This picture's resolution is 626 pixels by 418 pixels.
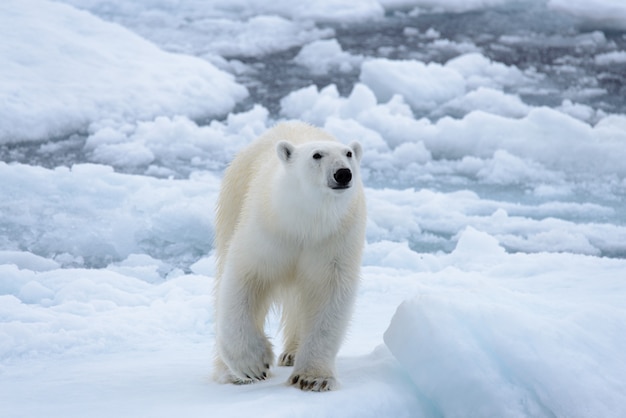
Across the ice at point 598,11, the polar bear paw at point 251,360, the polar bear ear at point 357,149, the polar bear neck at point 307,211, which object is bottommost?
the polar bear paw at point 251,360

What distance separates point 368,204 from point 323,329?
4.27 m

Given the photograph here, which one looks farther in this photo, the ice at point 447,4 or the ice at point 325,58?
the ice at point 447,4

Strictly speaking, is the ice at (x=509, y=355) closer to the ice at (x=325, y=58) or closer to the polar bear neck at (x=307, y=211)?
the polar bear neck at (x=307, y=211)

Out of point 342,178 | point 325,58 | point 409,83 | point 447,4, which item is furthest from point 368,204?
point 447,4

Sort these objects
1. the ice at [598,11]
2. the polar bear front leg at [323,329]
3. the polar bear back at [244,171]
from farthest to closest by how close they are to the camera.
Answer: the ice at [598,11] → the polar bear back at [244,171] → the polar bear front leg at [323,329]

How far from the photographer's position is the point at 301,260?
10.7 ft

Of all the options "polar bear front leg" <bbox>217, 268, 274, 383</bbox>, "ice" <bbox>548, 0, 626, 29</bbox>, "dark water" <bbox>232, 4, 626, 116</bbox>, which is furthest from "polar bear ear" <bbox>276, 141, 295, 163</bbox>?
"ice" <bbox>548, 0, 626, 29</bbox>

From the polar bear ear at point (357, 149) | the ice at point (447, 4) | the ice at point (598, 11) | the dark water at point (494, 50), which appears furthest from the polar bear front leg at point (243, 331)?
the ice at point (447, 4)

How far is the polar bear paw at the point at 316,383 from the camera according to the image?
304 centimetres

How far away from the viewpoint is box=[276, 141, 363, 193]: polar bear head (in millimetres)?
3037

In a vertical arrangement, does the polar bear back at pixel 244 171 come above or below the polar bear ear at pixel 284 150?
below

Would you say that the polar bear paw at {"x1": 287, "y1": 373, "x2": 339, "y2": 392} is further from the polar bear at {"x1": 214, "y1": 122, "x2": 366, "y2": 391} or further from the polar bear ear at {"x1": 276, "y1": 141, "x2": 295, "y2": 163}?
the polar bear ear at {"x1": 276, "y1": 141, "x2": 295, "y2": 163}

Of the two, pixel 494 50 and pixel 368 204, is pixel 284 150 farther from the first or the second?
pixel 494 50

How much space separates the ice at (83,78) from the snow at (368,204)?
0.11 ft
